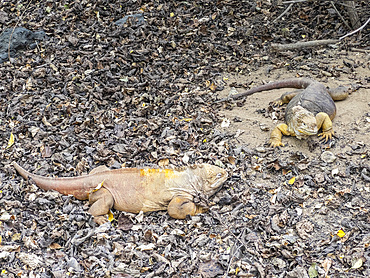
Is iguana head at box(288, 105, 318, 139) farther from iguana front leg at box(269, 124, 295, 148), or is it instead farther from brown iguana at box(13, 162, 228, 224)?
brown iguana at box(13, 162, 228, 224)

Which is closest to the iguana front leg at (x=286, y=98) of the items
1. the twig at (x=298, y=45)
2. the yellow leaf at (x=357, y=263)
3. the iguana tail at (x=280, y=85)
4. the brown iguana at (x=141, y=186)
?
the iguana tail at (x=280, y=85)

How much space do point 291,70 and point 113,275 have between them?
594cm

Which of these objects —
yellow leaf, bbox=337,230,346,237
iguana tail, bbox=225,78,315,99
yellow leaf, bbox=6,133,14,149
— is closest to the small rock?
yellow leaf, bbox=337,230,346,237

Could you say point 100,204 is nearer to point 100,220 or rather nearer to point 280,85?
point 100,220

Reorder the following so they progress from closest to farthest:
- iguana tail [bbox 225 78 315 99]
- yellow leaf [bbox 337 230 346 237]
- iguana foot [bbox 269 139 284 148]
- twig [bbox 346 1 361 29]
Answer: yellow leaf [bbox 337 230 346 237] < iguana foot [bbox 269 139 284 148] < iguana tail [bbox 225 78 315 99] < twig [bbox 346 1 361 29]

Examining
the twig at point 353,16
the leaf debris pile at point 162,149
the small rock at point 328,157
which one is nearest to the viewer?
the leaf debris pile at point 162,149

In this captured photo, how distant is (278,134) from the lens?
6.78 meters

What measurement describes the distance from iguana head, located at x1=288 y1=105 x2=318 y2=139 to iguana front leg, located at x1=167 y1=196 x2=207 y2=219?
2.22 metres

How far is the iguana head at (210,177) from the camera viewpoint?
5852 millimetres

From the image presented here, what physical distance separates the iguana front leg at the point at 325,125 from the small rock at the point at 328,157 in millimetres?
Answer: 387

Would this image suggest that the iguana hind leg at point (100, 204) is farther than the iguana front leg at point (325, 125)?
No

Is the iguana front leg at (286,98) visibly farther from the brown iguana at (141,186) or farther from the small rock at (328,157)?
the brown iguana at (141,186)

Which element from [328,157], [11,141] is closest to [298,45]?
[328,157]

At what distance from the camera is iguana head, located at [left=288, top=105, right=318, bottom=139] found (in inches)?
257
